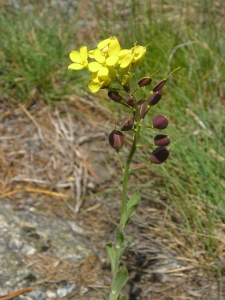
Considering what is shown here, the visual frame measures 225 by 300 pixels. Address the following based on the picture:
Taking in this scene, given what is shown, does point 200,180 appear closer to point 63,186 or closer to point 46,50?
point 63,186

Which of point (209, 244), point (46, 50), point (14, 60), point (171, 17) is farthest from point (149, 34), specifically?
point (209, 244)

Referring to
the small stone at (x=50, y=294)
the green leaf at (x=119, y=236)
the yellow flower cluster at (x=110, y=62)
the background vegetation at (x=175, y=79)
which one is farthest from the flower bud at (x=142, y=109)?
the small stone at (x=50, y=294)

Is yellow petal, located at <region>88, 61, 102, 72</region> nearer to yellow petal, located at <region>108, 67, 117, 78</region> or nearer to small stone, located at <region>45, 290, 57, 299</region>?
yellow petal, located at <region>108, 67, 117, 78</region>

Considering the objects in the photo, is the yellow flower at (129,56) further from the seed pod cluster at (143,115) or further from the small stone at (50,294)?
the small stone at (50,294)

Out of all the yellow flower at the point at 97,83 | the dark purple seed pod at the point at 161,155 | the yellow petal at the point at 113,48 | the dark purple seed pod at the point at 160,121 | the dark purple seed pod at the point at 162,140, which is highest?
the yellow petal at the point at 113,48

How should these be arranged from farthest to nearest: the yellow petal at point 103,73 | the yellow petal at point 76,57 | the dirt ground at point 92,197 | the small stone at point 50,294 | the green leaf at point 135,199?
1. the dirt ground at point 92,197
2. the small stone at point 50,294
3. the green leaf at point 135,199
4. the yellow petal at point 76,57
5. the yellow petal at point 103,73

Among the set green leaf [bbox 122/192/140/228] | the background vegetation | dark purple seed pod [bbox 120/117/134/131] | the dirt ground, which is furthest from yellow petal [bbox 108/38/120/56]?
the dirt ground
